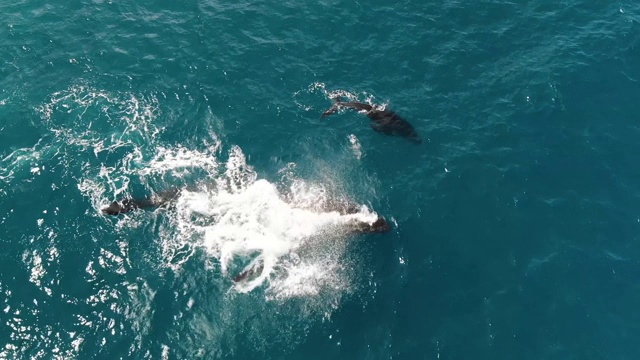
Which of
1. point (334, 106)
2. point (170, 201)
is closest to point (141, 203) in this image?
point (170, 201)

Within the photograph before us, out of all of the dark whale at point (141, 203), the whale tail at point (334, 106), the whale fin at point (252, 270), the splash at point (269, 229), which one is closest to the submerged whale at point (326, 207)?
the dark whale at point (141, 203)

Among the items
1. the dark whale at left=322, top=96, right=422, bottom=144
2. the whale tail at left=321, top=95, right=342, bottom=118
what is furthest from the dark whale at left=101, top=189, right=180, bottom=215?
the dark whale at left=322, top=96, right=422, bottom=144

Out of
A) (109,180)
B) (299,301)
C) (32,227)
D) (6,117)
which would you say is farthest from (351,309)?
(6,117)

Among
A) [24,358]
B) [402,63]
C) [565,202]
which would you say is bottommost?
[24,358]

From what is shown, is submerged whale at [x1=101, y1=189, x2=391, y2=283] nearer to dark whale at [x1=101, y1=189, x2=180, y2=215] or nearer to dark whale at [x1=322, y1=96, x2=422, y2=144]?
dark whale at [x1=101, y1=189, x2=180, y2=215]

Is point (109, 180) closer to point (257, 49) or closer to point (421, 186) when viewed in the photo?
point (257, 49)
